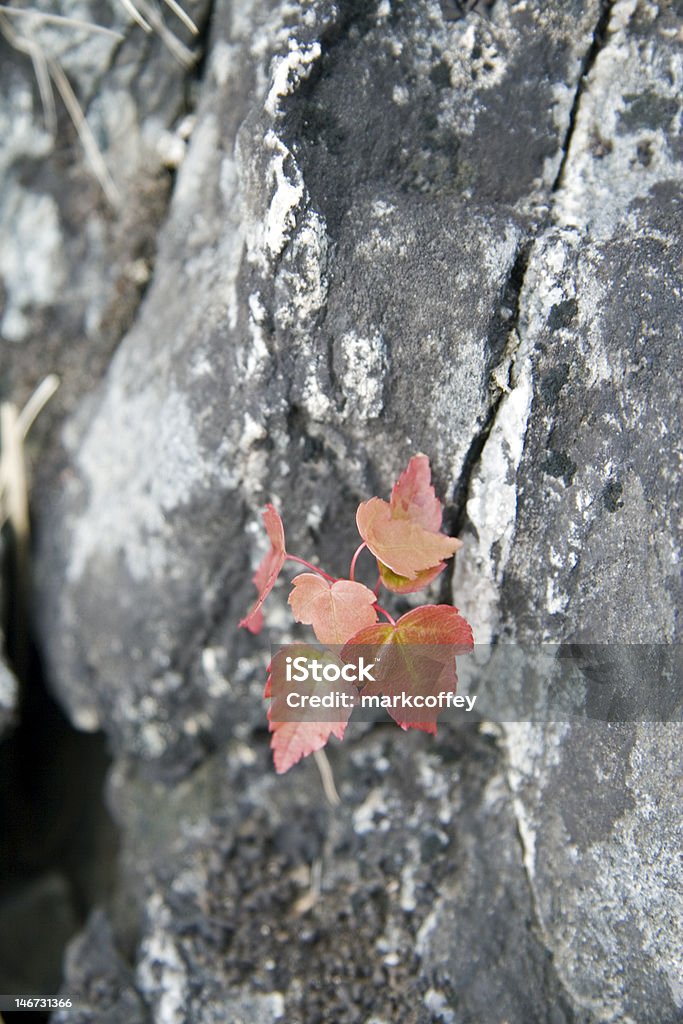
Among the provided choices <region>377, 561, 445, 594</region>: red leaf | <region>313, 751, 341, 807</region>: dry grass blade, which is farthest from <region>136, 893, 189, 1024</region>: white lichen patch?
<region>377, 561, 445, 594</region>: red leaf

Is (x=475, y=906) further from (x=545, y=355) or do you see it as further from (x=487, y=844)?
(x=545, y=355)

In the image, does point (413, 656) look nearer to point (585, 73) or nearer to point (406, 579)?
point (406, 579)

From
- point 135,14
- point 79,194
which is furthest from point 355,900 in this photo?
point 135,14

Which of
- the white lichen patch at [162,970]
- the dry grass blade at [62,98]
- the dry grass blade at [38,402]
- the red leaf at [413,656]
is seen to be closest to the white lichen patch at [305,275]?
the red leaf at [413,656]

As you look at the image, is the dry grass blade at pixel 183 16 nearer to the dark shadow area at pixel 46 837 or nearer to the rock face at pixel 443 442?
the rock face at pixel 443 442

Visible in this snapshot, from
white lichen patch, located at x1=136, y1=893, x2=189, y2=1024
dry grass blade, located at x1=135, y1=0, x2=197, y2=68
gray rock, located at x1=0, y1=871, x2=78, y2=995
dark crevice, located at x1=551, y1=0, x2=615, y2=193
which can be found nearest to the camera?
dark crevice, located at x1=551, y1=0, x2=615, y2=193

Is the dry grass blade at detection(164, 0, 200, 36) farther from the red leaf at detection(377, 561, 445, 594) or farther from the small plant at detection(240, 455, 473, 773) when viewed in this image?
the red leaf at detection(377, 561, 445, 594)
